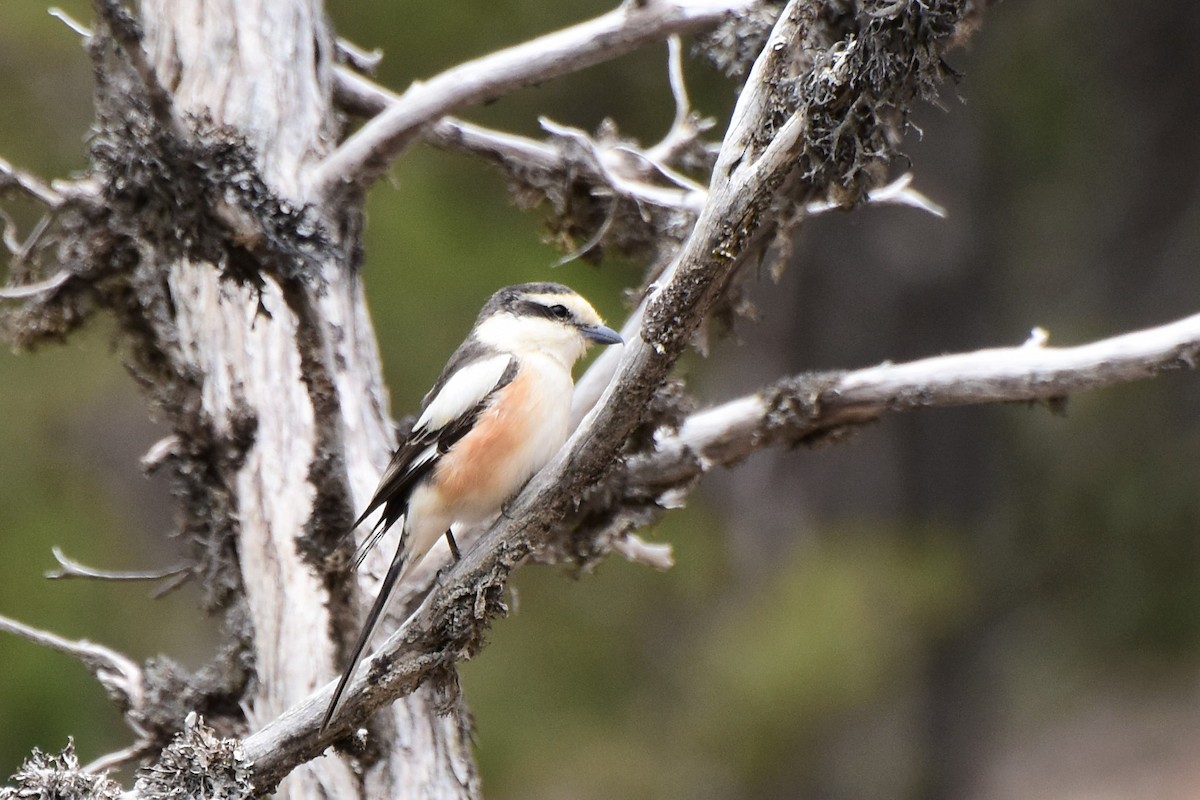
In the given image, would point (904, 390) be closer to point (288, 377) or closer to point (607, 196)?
point (607, 196)

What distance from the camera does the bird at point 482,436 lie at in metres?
3.77

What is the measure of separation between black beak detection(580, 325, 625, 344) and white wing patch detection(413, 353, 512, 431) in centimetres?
27

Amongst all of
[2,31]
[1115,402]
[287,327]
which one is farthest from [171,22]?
[1115,402]

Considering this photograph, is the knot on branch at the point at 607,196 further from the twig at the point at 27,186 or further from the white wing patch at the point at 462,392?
the twig at the point at 27,186

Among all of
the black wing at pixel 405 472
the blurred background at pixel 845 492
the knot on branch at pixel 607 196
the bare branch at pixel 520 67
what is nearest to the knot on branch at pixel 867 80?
the bare branch at pixel 520 67

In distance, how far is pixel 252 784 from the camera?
3191mm

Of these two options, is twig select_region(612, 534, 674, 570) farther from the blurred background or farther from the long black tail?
the blurred background

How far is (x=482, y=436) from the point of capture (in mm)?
3836

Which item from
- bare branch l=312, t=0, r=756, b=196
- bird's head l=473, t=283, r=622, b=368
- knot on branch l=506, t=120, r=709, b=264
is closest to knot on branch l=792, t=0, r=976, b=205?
bare branch l=312, t=0, r=756, b=196

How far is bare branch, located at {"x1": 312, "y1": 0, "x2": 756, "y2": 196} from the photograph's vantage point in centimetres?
416

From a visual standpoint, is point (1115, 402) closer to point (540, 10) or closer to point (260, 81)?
point (540, 10)

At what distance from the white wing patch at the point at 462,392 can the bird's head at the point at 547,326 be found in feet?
0.34

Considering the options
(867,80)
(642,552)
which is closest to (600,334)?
(642,552)

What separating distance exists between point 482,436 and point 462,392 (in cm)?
24
